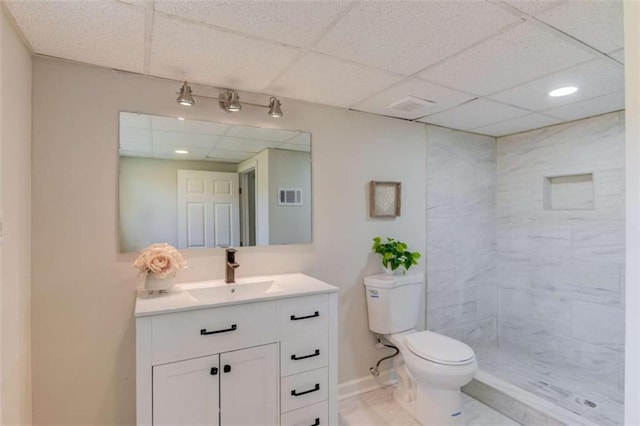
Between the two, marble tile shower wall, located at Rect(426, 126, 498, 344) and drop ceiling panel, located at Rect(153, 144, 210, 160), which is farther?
marble tile shower wall, located at Rect(426, 126, 498, 344)

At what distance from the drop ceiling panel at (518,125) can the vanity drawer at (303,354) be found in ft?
7.55

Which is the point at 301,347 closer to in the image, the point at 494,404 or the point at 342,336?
the point at 342,336

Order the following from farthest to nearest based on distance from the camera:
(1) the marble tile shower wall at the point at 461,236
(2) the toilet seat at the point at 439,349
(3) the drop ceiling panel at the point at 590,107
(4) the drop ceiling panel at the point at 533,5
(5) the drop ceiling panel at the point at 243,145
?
(1) the marble tile shower wall at the point at 461,236, (3) the drop ceiling panel at the point at 590,107, (5) the drop ceiling panel at the point at 243,145, (2) the toilet seat at the point at 439,349, (4) the drop ceiling panel at the point at 533,5

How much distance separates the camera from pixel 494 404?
2.39 metres

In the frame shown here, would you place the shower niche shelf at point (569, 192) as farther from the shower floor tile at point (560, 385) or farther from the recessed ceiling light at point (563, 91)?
the shower floor tile at point (560, 385)

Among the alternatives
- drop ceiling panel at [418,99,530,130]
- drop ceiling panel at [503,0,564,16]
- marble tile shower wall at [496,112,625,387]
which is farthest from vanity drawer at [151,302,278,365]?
marble tile shower wall at [496,112,625,387]

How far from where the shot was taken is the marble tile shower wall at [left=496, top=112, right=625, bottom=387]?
255cm

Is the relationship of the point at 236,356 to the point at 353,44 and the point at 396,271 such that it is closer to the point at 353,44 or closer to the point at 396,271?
the point at 396,271

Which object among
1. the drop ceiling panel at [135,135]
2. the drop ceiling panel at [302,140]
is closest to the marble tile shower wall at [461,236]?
the drop ceiling panel at [302,140]

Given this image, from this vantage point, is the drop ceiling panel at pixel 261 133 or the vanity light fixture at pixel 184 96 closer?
the vanity light fixture at pixel 184 96

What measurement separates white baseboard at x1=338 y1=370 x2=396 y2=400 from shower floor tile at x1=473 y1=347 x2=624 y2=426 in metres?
0.79

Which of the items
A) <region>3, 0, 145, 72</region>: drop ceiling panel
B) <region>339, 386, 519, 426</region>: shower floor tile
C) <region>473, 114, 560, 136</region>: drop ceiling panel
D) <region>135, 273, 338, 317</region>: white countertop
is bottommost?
<region>339, 386, 519, 426</region>: shower floor tile

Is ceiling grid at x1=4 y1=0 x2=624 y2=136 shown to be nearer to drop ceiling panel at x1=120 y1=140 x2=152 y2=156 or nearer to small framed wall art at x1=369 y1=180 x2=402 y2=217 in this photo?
drop ceiling panel at x1=120 y1=140 x2=152 y2=156

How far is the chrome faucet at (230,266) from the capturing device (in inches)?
78.8
